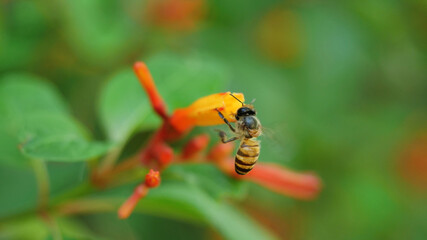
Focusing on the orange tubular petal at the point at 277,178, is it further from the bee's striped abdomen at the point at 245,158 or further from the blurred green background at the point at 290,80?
the blurred green background at the point at 290,80

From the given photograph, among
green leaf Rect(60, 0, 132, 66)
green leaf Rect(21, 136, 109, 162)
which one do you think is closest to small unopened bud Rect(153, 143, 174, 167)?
green leaf Rect(21, 136, 109, 162)

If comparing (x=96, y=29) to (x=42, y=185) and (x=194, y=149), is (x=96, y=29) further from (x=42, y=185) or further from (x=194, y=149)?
(x=194, y=149)

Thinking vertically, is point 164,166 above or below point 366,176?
below

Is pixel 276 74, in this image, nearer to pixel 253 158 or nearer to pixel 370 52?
pixel 370 52

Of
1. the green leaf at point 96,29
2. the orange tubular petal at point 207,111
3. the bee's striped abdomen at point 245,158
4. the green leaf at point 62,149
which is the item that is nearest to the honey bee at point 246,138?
the bee's striped abdomen at point 245,158

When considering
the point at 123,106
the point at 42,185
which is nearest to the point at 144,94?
the point at 123,106

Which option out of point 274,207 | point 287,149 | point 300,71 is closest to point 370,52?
point 300,71
